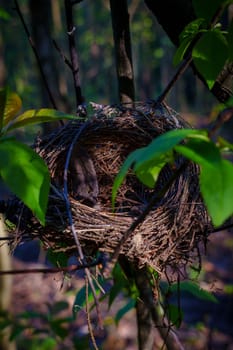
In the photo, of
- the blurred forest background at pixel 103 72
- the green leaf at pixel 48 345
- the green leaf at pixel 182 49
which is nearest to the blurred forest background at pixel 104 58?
the blurred forest background at pixel 103 72

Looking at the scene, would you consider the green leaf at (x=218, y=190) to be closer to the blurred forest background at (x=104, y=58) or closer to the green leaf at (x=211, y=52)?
the green leaf at (x=211, y=52)

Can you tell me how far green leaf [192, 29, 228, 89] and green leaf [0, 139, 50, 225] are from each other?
0.38 m

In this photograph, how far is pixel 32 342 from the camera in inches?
152

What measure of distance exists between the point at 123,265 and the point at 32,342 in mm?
3088

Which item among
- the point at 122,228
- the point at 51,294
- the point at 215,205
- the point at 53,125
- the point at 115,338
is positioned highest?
the point at 215,205

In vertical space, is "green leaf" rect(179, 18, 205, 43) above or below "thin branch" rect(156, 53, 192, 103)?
above

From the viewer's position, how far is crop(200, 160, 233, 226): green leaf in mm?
477

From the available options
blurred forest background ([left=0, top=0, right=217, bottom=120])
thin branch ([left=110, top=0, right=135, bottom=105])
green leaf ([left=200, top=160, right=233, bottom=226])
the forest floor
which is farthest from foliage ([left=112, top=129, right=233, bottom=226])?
blurred forest background ([left=0, top=0, right=217, bottom=120])

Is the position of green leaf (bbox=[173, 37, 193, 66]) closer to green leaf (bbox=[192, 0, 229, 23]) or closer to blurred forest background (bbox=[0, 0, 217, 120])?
green leaf (bbox=[192, 0, 229, 23])

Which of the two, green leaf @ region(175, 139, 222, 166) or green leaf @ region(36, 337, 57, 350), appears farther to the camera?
green leaf @ region(36, 337, 57, 350)

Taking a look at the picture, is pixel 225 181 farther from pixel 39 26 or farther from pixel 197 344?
pixel 197 344

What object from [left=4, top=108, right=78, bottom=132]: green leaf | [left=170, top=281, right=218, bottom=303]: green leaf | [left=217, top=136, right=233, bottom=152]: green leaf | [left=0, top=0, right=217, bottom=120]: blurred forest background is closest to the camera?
[left=217, top=136, right=233, bottom=152]: green leaf

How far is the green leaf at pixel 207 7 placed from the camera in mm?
780

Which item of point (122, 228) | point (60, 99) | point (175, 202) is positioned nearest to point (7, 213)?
point (122, 228)
